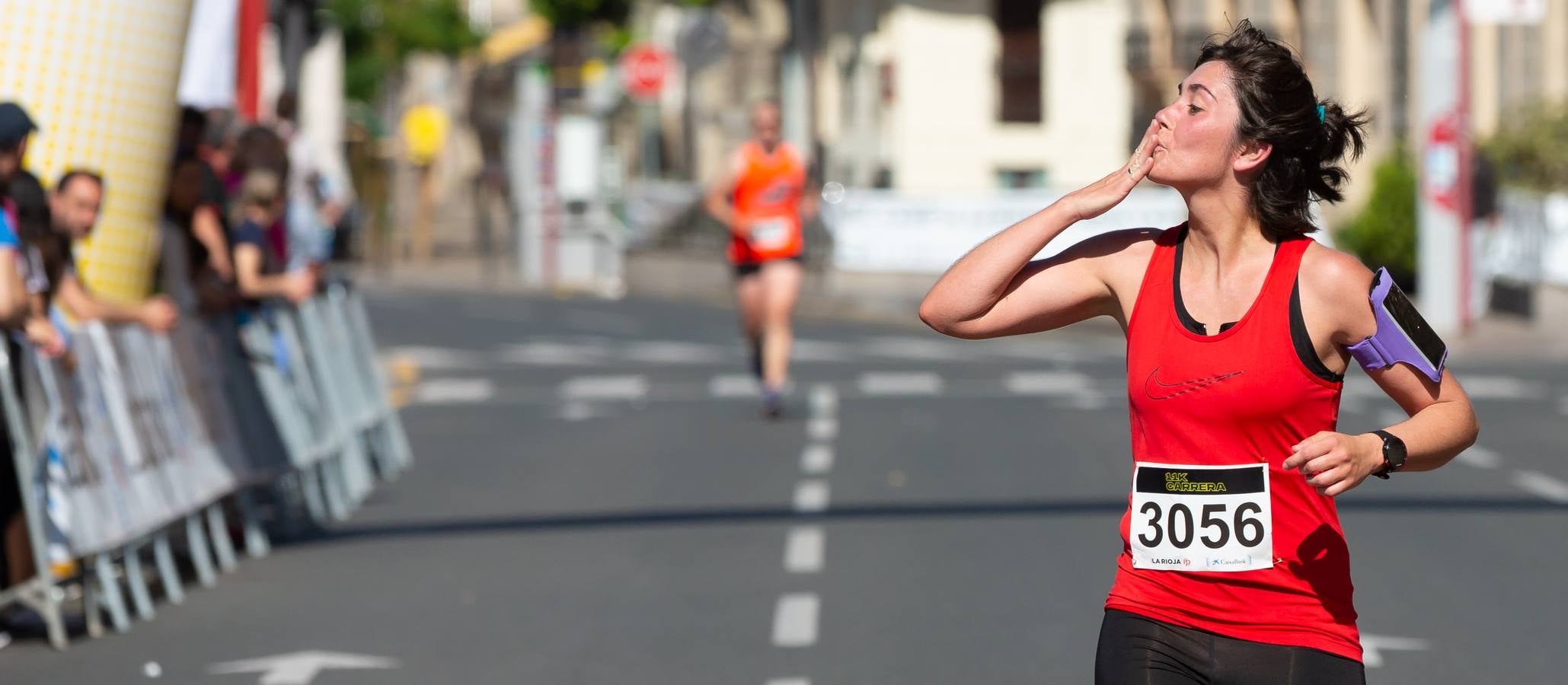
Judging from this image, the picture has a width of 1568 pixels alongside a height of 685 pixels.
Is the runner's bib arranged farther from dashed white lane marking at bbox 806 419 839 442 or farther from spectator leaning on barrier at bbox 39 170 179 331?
spectator leaning on barrier at bbox 39 170 179 331

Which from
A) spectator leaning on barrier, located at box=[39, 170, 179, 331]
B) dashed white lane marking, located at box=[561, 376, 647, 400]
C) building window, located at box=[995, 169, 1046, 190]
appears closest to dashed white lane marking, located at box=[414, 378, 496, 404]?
dashed white lane marking, located at box=[561, 376, 647, 400]

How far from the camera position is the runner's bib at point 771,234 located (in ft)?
51.8

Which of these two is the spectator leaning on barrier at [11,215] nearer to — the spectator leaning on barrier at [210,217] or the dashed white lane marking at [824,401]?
the spectator leaning on barrier at [210,217]

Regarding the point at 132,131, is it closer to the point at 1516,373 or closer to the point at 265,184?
the point at 265,184

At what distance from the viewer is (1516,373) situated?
19.2 metres

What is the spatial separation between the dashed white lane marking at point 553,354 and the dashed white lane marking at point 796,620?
39.9 ft

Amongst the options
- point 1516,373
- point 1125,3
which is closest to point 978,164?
point 1125,3

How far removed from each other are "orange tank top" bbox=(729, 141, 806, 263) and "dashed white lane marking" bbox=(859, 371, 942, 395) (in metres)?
2.18

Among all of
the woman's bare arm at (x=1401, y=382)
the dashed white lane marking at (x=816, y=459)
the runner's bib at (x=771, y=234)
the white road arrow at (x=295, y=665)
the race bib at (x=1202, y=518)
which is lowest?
the dashed white lane marking at (x=816, y=459)

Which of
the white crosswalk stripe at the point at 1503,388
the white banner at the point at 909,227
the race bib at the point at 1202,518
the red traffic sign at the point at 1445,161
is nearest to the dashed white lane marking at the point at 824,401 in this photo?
the white crosswalk stripe at the point at 1503,388

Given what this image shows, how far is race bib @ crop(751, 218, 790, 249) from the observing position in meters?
15.8

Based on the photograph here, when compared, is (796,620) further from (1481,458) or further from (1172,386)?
(1481,458)

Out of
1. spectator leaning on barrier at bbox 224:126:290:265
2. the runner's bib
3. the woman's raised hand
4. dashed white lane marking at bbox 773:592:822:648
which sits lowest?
dashed white lane marking at bbox 773:592:822:648

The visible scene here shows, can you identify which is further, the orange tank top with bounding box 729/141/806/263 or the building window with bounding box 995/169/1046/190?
the building window with bounding box 995/169/1046/190
